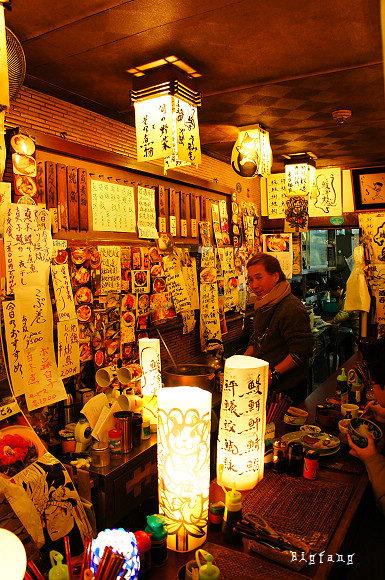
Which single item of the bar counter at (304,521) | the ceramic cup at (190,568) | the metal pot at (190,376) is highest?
the metal pot at (190,376)

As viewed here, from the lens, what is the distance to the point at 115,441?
330 cm

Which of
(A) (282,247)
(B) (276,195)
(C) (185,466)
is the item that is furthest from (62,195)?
(A) (282,247)

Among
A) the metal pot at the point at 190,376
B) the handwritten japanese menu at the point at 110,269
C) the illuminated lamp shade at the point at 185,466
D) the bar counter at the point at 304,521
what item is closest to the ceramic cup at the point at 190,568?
the bar counter at the point at 304,521

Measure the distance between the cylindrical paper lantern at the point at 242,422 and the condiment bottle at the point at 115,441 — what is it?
991 millimetres

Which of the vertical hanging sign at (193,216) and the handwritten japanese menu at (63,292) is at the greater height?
the vertical hanging sign at (193,216)

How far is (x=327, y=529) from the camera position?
7.38 ft

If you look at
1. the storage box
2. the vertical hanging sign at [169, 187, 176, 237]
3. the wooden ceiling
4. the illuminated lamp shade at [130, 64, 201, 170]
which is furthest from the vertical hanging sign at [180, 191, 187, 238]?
the storage box

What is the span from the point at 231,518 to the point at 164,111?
3.14 metres

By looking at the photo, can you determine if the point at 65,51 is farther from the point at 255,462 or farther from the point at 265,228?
the point at 265,228

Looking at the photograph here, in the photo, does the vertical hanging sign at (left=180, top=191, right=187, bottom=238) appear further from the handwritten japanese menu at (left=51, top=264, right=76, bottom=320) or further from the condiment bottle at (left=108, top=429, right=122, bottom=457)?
the condiment bottle at (left=108, top=429, right=122, bottom=457)

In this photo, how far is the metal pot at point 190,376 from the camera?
419 centimetres

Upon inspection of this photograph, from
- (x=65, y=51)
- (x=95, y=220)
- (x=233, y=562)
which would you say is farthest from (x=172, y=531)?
(x=65, y=51)

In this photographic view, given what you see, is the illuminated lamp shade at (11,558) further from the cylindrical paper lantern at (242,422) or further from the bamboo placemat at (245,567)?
the cylindrical paper lantern at (242,422)

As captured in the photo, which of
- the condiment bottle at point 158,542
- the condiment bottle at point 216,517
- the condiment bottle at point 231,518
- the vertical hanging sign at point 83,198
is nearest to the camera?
the condiment bottle at point 158,542
